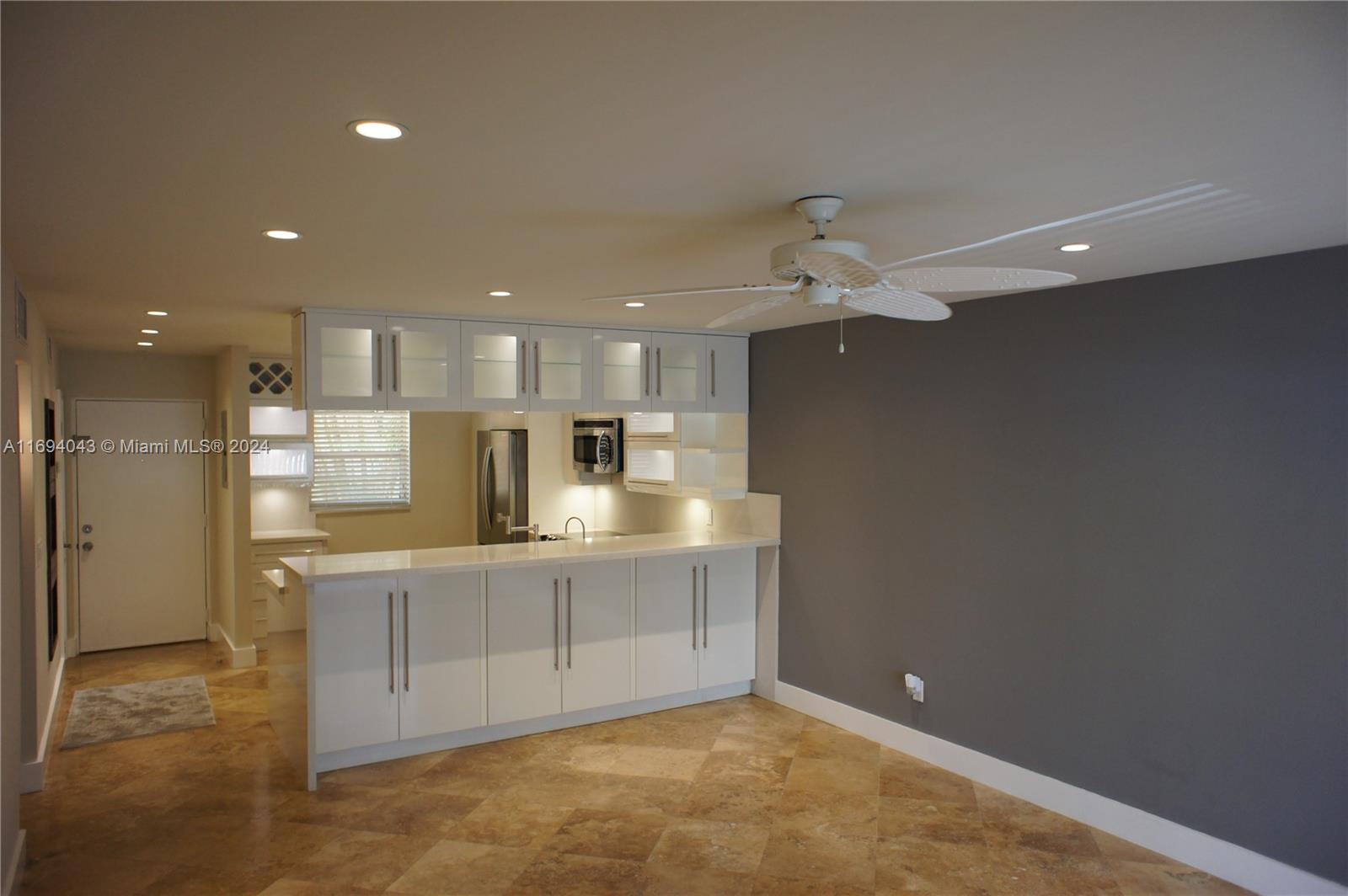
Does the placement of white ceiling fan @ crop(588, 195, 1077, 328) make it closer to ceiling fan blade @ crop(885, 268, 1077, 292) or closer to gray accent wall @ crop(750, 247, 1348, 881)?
ceiling fan blade @ crop(885, 268, 1077, 292)

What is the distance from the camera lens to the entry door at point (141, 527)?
6.77 metres

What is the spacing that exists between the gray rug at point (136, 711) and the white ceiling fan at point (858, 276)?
4372 millimetres

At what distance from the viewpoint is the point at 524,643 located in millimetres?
4770

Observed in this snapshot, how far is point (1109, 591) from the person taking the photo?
372 centimetres

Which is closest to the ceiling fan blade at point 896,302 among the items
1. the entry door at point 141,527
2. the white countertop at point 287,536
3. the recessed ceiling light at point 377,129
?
the recessed ceiling light at point 377,129

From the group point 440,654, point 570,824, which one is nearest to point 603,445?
point 440,654

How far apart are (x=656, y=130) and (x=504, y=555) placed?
334cm

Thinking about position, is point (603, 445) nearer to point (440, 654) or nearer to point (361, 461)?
point (440, 654)

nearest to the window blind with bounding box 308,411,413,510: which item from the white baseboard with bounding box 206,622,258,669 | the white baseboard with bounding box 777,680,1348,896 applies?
the white baseboard with bounding box 206,622,258,669

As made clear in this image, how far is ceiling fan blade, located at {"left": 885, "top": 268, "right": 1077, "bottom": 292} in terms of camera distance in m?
2.22

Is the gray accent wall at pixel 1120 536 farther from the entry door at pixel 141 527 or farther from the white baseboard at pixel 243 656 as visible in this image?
the entry door at pixel 141 527

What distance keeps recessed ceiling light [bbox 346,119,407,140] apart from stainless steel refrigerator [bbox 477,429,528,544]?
17.3 ft

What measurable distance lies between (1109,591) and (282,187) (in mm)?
3454

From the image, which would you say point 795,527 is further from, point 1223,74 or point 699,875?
point 1223,74
